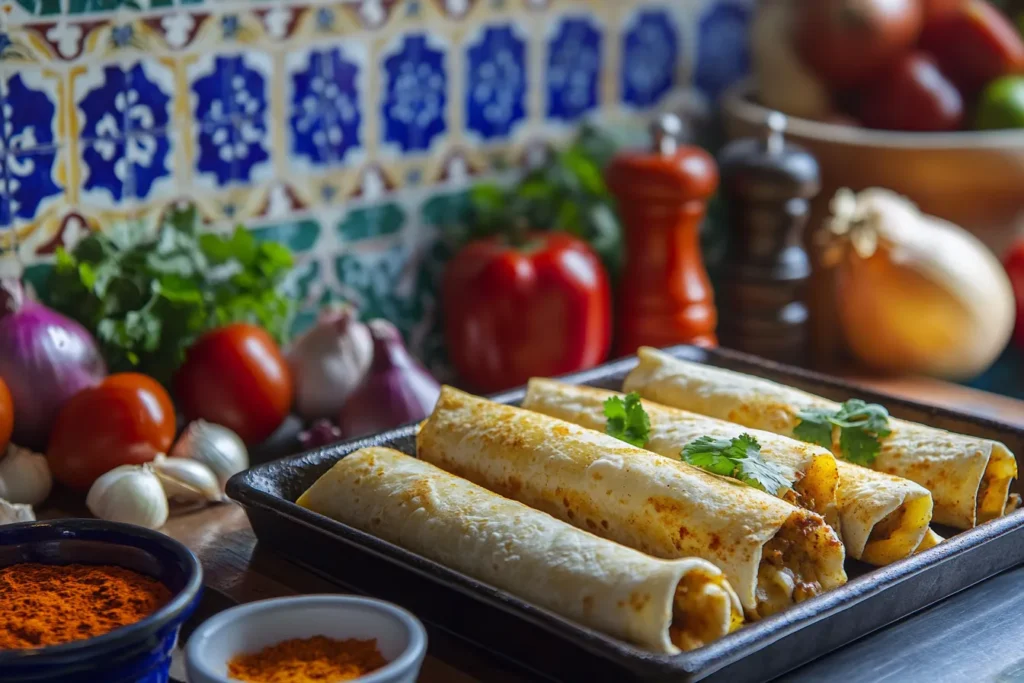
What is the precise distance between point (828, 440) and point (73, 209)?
1.04 m

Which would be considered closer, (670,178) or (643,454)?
(643,454)

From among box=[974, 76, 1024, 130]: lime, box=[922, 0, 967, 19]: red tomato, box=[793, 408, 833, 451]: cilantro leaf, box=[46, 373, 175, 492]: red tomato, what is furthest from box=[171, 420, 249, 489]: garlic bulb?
box=[922, 0, 967, 19]: red tomato

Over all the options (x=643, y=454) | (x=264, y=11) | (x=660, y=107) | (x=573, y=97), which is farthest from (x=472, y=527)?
(x=660, y=107)

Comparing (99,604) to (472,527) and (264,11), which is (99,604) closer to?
(472,527)

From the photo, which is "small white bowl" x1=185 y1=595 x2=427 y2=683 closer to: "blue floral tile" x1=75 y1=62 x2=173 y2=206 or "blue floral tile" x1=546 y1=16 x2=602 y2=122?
"blue floral tile" x1=75 y1=62 x2=173 y2=206

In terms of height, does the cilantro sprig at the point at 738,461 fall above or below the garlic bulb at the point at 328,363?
above

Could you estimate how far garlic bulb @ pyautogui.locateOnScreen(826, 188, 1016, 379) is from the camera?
2111 millimetres

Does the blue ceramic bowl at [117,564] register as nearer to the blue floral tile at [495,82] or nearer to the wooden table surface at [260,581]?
the wooden table surface at [260,581]

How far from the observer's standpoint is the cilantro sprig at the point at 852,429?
1457 mm

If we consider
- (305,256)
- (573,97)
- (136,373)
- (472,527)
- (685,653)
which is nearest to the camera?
(685,653)

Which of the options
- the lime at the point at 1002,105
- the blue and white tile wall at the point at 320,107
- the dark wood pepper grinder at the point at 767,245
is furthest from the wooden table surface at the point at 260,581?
the lime at the point at 1002,105

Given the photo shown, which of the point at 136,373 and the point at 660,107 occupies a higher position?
the point at 660,107

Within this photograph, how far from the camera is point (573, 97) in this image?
2.34m

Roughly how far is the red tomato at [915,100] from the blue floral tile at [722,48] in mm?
329
